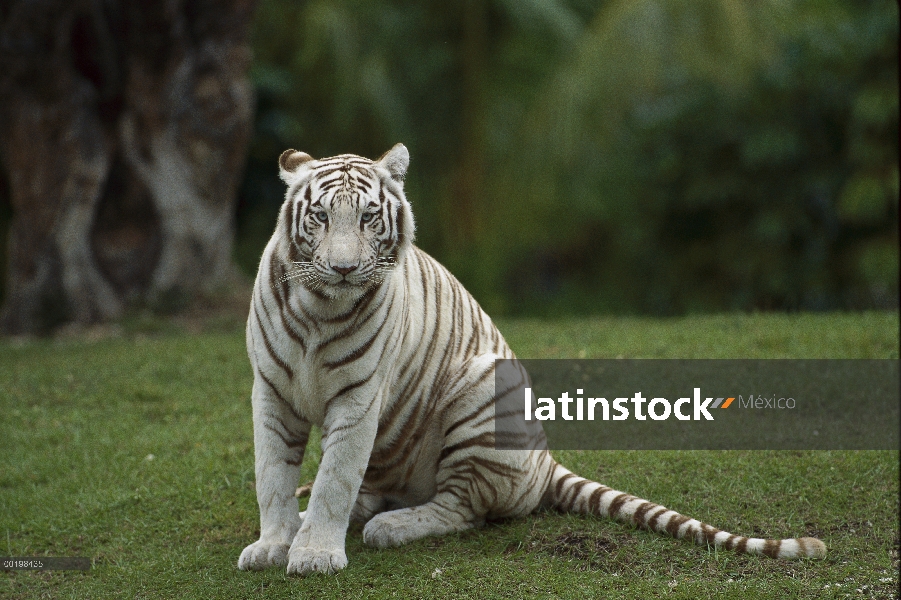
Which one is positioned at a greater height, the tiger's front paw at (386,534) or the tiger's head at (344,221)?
Answer: the tiger's head at (344,221)

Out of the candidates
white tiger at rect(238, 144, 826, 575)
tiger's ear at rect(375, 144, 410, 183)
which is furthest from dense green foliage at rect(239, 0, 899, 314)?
tiger's ear at rect(375, 144, 410, 183)

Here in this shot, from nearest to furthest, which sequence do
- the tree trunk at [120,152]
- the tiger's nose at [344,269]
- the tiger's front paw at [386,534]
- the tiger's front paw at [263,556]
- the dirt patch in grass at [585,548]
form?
the tiger's nose at [344,269] < the tiger's front paw at [263,556] < the dirt patch in grass at [585,548] < the tiger's front paw at [386,534] < the tree trunk at [120,152]

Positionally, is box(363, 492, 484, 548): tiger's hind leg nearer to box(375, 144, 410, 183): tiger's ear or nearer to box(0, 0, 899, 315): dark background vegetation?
box(375, 144, 410, 183): tiger's ear

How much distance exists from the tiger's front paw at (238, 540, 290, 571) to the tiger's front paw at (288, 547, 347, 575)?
0.12 m

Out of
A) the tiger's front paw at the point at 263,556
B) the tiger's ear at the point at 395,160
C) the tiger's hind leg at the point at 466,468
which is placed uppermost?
the tiger's ear at the point at 395,160

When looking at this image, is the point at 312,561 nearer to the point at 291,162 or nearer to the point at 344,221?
the point at 344,221

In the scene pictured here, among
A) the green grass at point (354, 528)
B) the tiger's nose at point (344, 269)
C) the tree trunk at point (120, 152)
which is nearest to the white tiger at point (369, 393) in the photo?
the tiger's nose at point (344, 269)

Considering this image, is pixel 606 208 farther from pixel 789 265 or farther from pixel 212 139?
pixel 212 139

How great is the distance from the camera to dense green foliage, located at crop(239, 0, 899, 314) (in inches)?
500

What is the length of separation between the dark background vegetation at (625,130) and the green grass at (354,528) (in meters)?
5.93

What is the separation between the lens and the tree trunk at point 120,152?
9.10m

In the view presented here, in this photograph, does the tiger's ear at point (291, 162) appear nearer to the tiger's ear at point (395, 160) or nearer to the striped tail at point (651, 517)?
the tiger's ear at point (395, 160)

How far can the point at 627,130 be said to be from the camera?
15070 millimetres

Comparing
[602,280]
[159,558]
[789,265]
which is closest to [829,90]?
[789,265]
